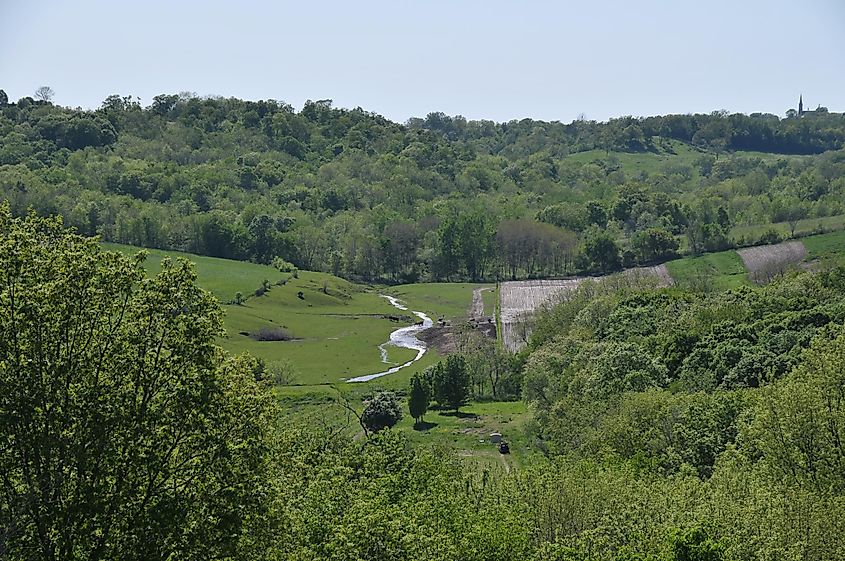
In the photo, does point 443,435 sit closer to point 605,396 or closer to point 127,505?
point 605,396

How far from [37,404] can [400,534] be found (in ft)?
46.7

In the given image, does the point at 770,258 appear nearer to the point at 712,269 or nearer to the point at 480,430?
the point at 712,269

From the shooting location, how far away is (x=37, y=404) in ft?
76.6

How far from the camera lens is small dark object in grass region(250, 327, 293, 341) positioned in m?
140

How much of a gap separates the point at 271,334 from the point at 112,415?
120 meters

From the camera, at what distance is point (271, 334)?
14250 centimetres

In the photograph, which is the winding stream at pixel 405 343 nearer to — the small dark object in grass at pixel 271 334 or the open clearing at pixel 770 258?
the small dark object in grass at pixel 271 334

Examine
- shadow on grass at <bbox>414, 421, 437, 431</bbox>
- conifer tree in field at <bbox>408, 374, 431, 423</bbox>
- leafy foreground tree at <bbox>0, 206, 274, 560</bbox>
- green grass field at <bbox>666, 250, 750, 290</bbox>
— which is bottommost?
shadow on grass at <bbox>414, 421, 437, 431</bbox>

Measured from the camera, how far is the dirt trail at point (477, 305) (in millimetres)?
166375

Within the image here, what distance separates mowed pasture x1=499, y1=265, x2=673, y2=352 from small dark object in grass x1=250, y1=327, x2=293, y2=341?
37079 millimetres

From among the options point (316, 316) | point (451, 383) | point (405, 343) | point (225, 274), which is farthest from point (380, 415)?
point (225, 274)

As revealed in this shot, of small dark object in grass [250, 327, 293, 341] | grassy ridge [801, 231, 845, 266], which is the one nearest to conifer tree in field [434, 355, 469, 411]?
small dark object in grass [250, 327, 293, 341]

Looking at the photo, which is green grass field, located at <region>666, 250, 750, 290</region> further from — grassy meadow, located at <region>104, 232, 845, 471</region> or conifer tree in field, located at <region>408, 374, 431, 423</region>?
conifer tree in field, located at <region>408, 374, 431, 423</region>

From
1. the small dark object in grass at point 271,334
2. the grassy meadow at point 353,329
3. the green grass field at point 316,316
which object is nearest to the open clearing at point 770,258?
the grassy meadow at point 353,329
